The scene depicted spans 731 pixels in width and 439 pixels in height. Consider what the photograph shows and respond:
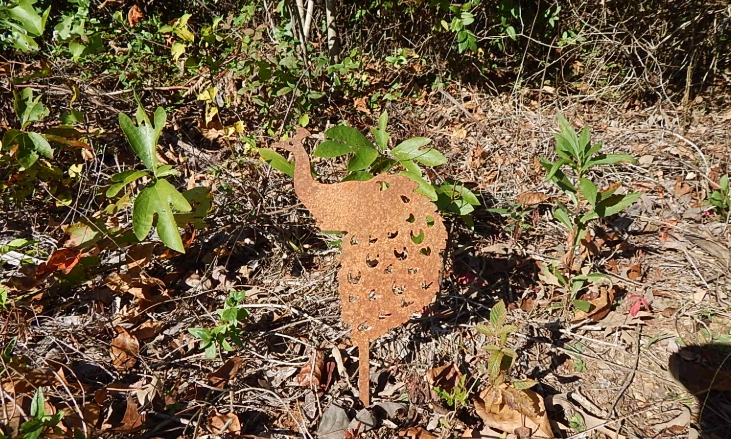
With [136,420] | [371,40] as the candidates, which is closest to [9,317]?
[136,420]

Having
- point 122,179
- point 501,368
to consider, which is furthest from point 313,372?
point 122,179

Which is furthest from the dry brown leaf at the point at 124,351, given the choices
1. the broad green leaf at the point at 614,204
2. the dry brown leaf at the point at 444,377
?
the broad green leaf at the point at 614,204

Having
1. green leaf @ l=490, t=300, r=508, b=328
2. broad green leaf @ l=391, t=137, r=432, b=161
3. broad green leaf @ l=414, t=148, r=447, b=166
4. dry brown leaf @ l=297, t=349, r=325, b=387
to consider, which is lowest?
dry brown leaf @ l=297, t=349, r=325, b=387

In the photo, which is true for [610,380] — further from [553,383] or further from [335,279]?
[335,279]

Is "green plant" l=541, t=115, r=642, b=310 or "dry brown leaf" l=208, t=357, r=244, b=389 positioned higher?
"green plant" l=541, t=115, r=642, b=310

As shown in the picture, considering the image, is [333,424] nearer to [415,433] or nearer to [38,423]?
[415,433]

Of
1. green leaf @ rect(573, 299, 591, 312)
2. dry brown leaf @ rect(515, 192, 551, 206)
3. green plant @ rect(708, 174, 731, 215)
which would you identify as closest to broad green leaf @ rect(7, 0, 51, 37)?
dry brown leaf @ rect(515, 192, 551, 206)

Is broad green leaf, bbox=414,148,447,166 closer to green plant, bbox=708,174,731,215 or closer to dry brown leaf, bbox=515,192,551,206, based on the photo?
dry brown leaf, bbox=515,192,551,206
